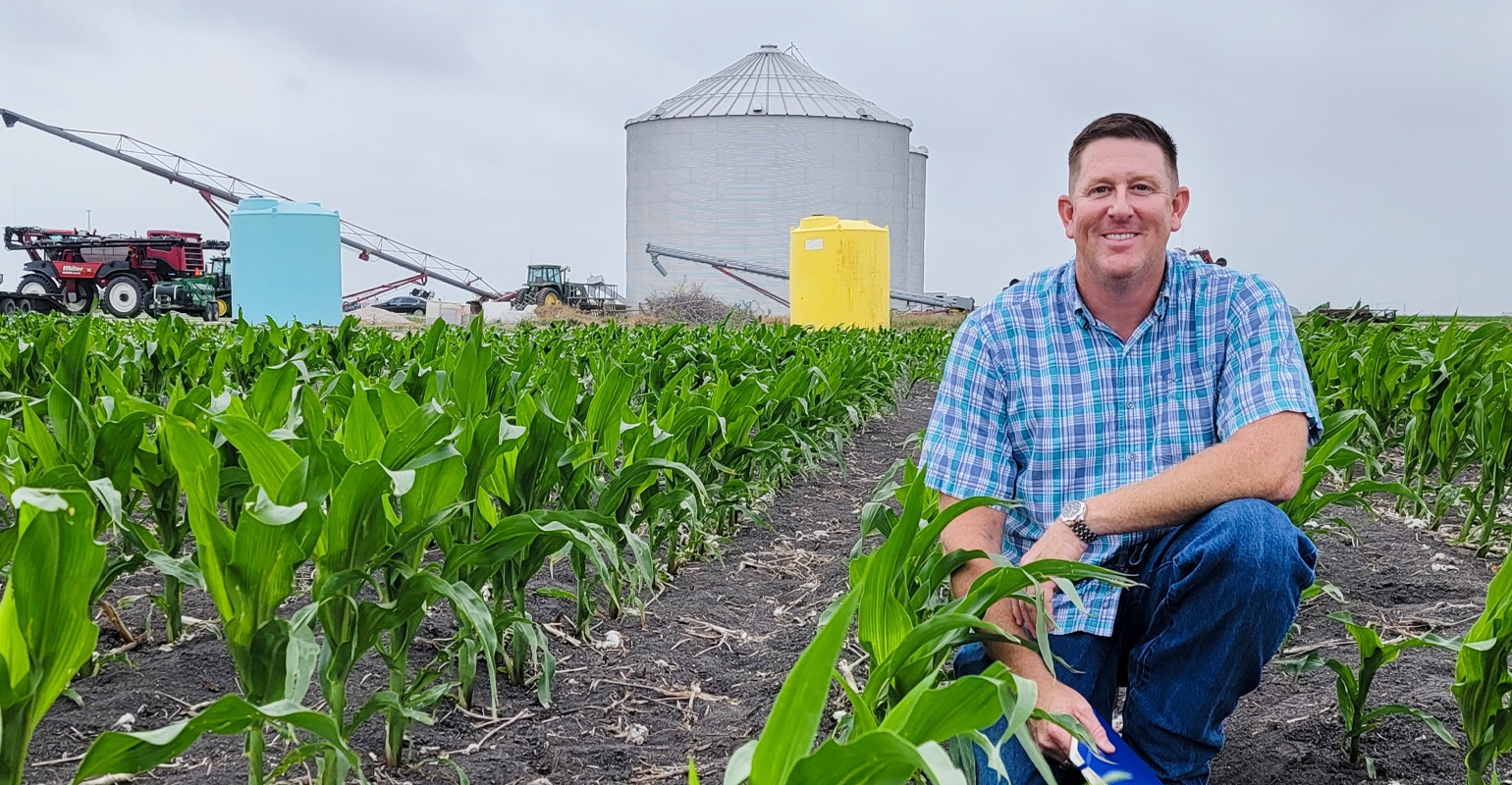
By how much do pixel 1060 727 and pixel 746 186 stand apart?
24230 mm

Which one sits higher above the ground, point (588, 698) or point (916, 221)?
point (916, 221)

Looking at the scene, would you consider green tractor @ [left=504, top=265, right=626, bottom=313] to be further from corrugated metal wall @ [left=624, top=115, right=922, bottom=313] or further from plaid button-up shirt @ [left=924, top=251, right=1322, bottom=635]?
plaid button-up shirt @ [left=924, top=251, right=1322, bottom=635]

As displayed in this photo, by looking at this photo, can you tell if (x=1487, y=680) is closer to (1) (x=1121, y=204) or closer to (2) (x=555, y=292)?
(1) (x=1121, y=204)

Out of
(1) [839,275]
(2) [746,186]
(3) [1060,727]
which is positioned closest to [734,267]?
(2) [746,186]

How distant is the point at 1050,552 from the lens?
6.00 feet

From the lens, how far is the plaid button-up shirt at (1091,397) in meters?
1.98

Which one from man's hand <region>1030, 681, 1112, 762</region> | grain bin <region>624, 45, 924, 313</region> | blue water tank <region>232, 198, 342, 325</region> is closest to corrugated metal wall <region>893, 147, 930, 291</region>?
grain bin <region>624, 45, 924, 313</region>

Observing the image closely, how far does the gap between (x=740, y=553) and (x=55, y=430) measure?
2.05m

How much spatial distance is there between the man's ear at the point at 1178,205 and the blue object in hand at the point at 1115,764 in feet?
2.91

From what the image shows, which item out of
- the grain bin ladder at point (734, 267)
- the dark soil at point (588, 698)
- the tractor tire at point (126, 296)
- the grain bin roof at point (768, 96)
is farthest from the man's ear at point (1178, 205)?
the grain bin roof at point (768, 96)

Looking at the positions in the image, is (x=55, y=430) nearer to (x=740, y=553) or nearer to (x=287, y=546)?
(x=287, y=546)

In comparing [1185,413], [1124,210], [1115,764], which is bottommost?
[1115,764]

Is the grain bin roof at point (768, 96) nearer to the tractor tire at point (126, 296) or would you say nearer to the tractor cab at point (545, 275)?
the tractor cab at point (545, 275)

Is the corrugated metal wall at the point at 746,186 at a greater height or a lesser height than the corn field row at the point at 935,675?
greater
